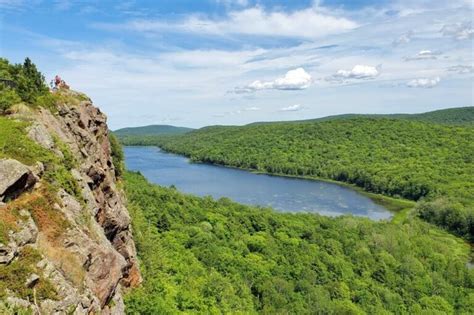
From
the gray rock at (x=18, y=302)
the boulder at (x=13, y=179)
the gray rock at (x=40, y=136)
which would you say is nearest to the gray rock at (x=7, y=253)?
the gray rock at (x=18, y=302)

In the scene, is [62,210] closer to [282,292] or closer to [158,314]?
[158,314]

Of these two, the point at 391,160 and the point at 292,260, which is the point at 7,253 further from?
the point at 391,160

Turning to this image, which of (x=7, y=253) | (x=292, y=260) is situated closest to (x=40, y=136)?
(x=7, y=253)

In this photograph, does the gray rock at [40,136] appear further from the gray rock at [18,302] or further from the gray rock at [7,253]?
the gray rock at [18,302]

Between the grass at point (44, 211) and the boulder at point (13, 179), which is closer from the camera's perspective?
the boulder at point (13, 179)

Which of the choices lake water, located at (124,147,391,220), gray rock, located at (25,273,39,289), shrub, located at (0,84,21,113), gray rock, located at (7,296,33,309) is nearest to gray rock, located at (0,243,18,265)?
gray rock, located at (25,273,39,289)
